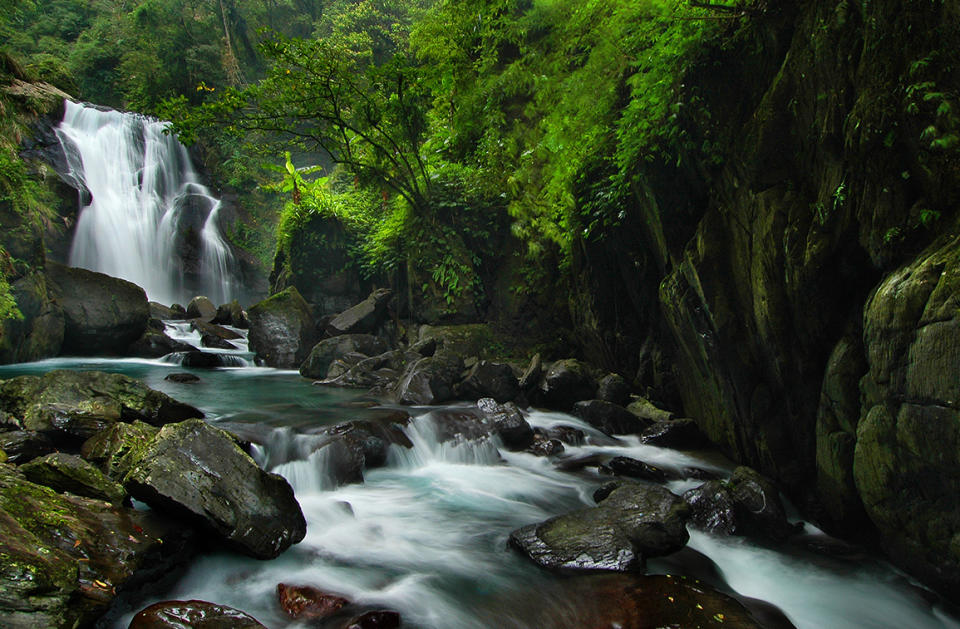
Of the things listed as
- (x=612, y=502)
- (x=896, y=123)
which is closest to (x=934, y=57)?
(x=896, y=123)

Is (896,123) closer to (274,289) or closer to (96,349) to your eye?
(96,349)

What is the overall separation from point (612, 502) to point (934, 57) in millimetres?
3920

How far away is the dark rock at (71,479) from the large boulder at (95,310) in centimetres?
974

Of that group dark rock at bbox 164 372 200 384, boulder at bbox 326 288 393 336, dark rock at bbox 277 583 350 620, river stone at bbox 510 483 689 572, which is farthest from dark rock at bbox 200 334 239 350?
river stone at bbox 510 483 689 572

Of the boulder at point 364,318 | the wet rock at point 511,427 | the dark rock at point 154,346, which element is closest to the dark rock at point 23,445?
the wet rock at point 511,427

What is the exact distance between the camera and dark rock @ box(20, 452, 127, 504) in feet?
11.9

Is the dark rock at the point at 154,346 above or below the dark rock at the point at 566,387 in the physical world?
below

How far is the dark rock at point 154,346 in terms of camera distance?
12.4 m

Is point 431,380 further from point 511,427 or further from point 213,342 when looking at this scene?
point 213,342

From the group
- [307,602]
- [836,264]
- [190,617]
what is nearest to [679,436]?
[836,264]

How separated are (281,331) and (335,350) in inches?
95.0

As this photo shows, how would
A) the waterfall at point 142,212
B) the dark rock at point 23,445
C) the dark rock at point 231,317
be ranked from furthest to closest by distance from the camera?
the waterfall at point 142,212 < the dark rock at point 231,317 < the dark rock at point 23,445

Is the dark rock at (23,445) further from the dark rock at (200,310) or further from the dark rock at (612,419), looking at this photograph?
the dark rock at (200,310)

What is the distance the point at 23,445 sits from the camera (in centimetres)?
443
